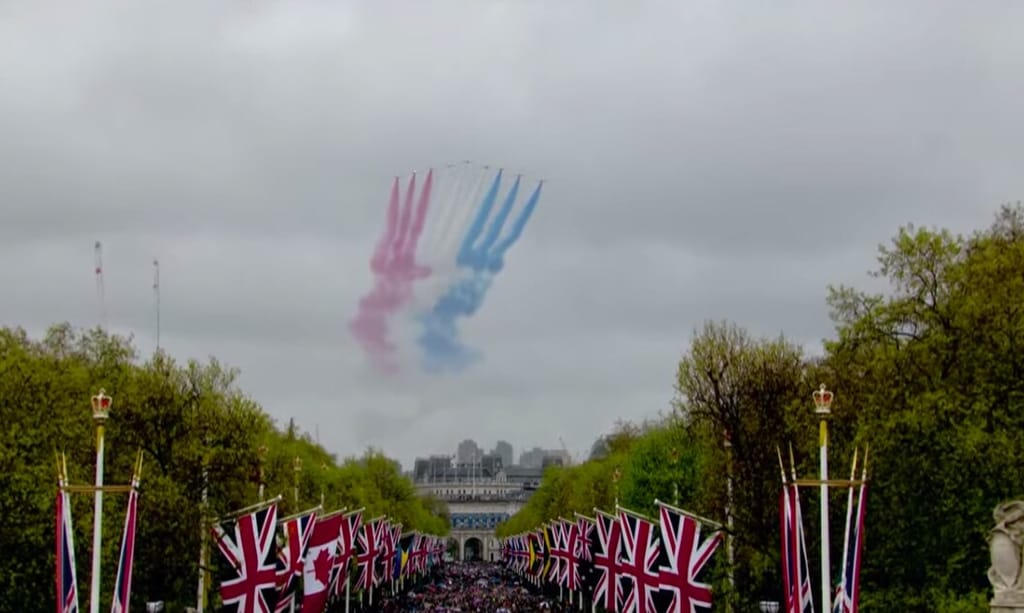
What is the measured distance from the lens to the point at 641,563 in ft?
153

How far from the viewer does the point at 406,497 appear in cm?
17900

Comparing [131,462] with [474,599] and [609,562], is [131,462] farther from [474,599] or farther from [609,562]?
[474,599]

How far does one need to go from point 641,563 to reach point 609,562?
31.9 ft

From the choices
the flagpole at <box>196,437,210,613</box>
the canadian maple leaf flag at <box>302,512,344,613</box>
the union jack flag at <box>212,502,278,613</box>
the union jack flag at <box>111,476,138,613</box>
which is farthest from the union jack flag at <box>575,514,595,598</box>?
the union jack flag at <box>111,476,138,613</box>

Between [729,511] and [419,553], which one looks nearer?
[729,511]

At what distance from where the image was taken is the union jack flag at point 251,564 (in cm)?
3988

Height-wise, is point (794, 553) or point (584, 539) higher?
point (794, 553)

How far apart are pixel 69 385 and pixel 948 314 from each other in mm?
40007

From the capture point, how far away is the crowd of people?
112125 millimetres

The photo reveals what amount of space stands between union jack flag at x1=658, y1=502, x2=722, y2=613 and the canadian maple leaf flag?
15398mm

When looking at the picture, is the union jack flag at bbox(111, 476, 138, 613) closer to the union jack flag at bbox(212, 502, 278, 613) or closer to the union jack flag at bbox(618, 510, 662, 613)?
the union jack flag at bbox(212, 502, 278, 613)

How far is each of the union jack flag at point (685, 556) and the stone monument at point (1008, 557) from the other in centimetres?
1283

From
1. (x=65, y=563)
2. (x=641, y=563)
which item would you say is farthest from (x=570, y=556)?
(x=65, y=563)

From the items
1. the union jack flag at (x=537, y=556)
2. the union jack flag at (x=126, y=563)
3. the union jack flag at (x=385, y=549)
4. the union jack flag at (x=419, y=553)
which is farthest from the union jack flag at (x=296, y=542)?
the union jack flag at (x=419, y=553)
